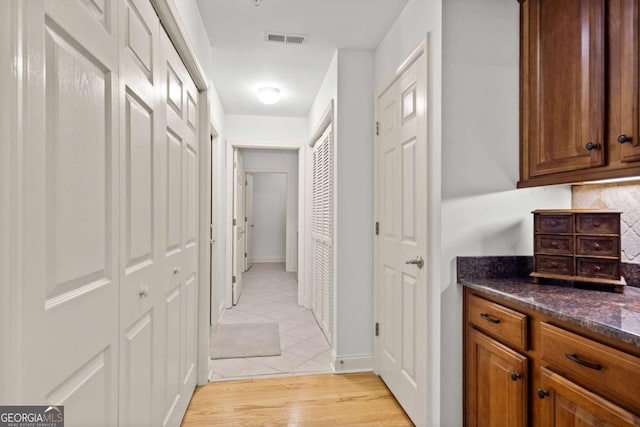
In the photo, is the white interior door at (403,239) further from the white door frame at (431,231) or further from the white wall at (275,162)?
the white wall at (275,162)

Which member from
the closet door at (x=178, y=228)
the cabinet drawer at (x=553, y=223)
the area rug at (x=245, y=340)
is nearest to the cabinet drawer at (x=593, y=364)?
the cabinet drawer at (x=553, y=223)

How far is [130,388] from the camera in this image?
119 centimetres

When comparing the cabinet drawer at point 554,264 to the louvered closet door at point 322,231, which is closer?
the cabinet drawer at point 554,264

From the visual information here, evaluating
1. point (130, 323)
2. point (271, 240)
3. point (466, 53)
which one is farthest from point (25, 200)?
point (271, 240)

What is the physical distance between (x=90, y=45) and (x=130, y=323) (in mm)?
882

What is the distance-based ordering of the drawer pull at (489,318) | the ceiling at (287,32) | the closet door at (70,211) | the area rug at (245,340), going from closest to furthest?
the closet door at (70,211), the drawer pull at (489,318), the ceiling at (287,32), the area rug at (245,340)

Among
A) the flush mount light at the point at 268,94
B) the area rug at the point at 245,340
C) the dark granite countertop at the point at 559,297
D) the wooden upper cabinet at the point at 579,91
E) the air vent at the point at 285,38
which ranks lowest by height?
the area rug at the point at 245,340

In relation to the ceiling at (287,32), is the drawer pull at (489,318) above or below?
below

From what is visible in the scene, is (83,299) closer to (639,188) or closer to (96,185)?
(96,185)

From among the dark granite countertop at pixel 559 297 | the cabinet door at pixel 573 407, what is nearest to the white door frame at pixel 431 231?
the dark granite countertop at pixel 559 297

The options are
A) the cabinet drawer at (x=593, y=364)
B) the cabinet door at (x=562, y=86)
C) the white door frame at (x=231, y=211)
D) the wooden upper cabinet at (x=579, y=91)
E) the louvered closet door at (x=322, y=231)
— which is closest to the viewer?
the cabinet drawer at (x=593, y=364)

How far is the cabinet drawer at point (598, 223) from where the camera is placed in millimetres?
1401

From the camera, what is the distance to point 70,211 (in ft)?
2.72

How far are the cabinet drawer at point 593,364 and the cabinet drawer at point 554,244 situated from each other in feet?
1.54
